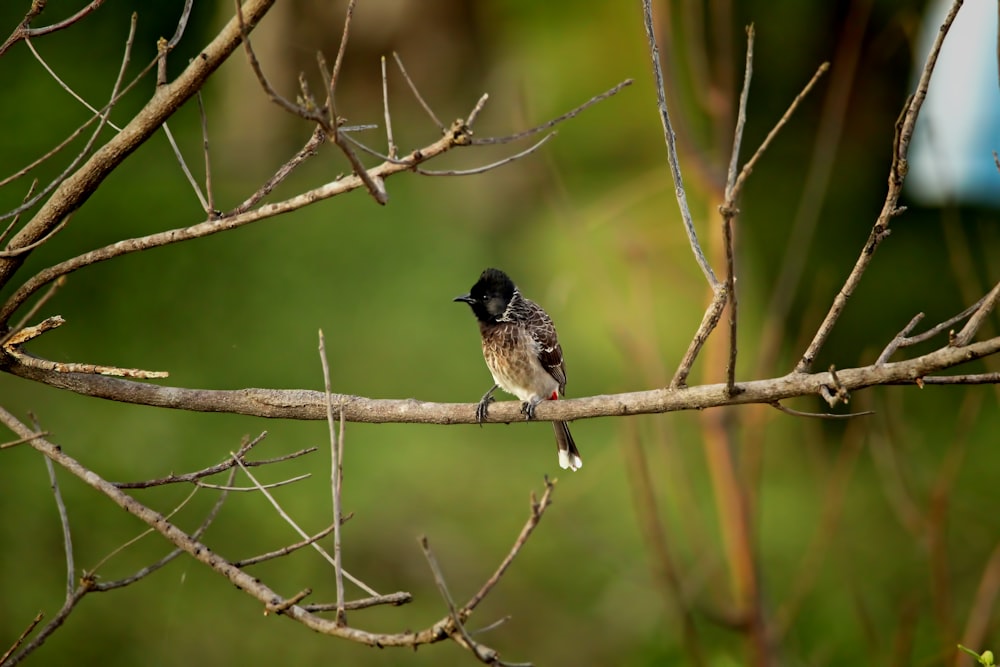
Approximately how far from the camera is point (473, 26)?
34.8ft

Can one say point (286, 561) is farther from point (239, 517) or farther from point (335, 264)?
point (335, 264)

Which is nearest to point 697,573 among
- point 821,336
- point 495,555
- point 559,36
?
point 821,336

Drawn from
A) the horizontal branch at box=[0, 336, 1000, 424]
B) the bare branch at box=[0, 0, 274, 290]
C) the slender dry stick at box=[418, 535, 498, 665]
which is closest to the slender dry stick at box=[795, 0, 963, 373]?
the horizontal branch at box=[0, 336, 1000, 424]

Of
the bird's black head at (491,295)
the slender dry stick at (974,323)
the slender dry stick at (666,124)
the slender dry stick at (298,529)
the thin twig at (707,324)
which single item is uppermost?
the bird's black head at (491,295)

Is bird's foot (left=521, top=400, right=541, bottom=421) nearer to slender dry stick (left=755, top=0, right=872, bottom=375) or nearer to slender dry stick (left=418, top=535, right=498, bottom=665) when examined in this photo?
slender dry stick (left=755, top=0, right=872, bottom=375)

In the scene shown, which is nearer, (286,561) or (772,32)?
(772,32)

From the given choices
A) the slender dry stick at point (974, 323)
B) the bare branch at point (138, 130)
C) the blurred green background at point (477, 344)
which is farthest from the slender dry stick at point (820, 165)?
the bare branch at point (138, 130)

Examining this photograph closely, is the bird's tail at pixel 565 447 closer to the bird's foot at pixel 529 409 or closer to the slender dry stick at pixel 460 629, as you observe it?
the bird's foot at pixel 529 409

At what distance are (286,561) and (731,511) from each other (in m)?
4.07

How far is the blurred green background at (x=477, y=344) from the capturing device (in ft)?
20.1

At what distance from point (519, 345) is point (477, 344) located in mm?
4646

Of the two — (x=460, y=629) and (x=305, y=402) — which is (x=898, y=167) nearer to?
(x=460, y=629)

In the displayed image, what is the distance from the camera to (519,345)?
4215mm

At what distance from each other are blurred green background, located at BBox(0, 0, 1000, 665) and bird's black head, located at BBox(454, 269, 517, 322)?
0.55 m
